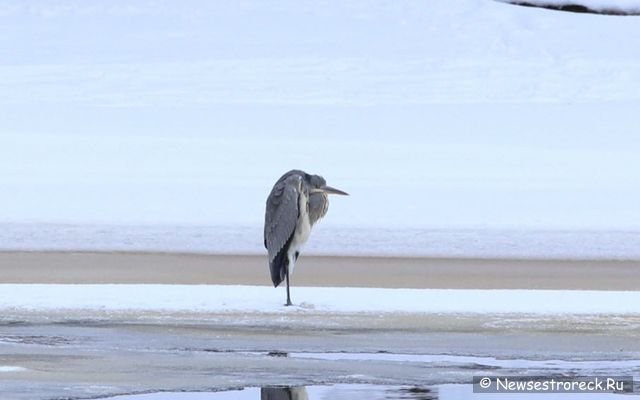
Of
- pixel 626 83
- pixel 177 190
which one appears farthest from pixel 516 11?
pixel 177 190

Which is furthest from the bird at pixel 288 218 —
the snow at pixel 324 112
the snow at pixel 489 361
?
the snow at pixel 324 112

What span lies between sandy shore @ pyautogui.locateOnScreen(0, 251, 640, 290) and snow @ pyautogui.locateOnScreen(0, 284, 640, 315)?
802mm

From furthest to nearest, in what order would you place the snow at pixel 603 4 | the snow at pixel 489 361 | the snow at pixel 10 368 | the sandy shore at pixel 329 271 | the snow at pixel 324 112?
the snow at pixel 603 4 < the snow at pixel 324 112 < the sandy shore at pixel 329 271 < the snow at pixel 489 361 < the snow at pixel 10 368

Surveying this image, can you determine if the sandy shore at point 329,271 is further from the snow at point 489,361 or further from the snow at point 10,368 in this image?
the snow at point 10,368

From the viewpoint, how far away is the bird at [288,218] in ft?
33.1

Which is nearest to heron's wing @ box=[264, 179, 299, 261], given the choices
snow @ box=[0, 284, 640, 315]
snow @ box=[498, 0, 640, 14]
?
snow @ box=[0, 284, 640, 315]

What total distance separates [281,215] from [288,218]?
0.05 m

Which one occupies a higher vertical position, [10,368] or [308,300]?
[308,300]

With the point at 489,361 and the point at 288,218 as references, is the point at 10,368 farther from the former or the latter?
the point at 288,218

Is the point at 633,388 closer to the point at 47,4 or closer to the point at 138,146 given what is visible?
the point at 138,146

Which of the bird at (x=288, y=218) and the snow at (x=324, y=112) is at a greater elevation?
the snow at (x=324, y=112)

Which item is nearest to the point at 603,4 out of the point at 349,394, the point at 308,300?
the point at 308,300

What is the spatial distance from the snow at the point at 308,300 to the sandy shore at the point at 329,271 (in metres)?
0.80

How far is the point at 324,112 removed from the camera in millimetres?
21219
